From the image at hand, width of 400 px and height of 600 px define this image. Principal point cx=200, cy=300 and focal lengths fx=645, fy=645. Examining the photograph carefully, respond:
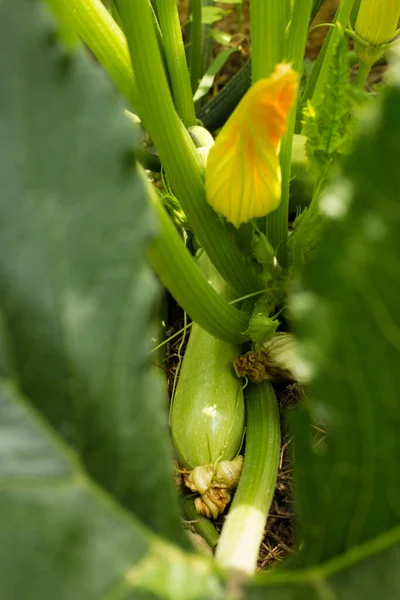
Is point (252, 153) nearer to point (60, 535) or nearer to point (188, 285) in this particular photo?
point (188, 285)

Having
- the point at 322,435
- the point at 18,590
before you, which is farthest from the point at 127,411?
the point at 322,435

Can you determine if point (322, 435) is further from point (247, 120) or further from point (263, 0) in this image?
point (263, 0)

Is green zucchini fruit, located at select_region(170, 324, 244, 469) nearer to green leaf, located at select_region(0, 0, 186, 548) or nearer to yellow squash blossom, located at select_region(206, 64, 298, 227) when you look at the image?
yellow squash blossom, located at select_region(206, 64, 298, 227)

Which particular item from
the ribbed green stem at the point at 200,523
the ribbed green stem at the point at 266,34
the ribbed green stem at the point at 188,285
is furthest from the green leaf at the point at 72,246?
the ribbed green stem at the point at 200,523

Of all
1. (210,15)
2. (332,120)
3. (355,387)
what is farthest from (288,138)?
(210,15)

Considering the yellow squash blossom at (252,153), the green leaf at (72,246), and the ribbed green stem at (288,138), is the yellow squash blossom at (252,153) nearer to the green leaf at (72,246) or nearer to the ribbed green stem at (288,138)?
the ribbed green stem at (288,138)
